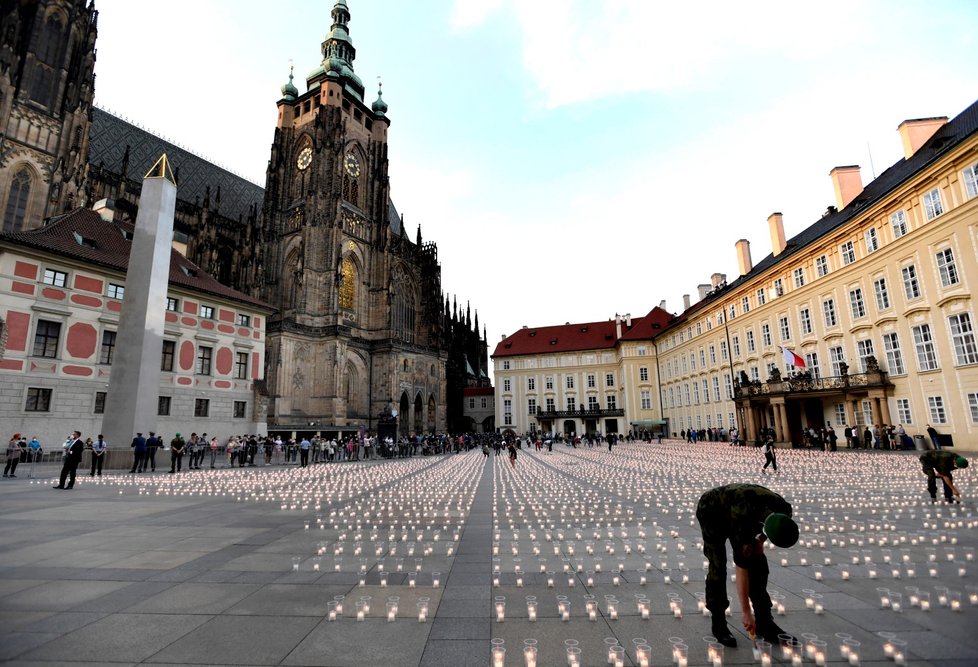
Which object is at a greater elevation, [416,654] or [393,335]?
[393,335]

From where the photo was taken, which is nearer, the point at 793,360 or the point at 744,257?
the point at 793,360

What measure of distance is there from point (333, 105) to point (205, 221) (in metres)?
19.7

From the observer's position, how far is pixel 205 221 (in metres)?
44.9

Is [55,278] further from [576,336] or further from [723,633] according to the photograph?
[576,336]

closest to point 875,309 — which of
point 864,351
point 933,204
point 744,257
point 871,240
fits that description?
point 864,351

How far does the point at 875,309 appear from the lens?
90.5 feet

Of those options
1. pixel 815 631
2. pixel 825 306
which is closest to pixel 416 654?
pixel 815 631

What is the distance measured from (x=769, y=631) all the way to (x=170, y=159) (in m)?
63.4

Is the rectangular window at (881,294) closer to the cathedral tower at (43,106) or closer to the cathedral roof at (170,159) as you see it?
the cathedral tower at (43,106)

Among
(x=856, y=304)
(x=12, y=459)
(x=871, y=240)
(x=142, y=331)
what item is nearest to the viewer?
(x=12, y=459)

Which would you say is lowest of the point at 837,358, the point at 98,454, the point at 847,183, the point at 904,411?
the point at 98,454

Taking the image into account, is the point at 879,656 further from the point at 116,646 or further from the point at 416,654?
the point at 116,646

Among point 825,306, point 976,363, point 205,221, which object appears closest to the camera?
point 976,363

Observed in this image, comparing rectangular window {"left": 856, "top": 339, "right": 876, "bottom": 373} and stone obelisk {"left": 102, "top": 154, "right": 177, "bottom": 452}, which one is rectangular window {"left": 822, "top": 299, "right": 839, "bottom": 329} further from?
stone obelisk {"left": 102, "top": 154, "right": 177, "bottom": 452}
